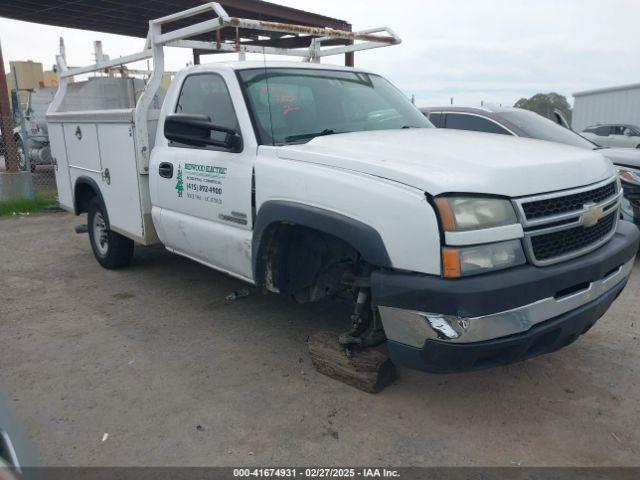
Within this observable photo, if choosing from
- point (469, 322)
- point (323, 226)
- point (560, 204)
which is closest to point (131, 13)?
point (323, 226)

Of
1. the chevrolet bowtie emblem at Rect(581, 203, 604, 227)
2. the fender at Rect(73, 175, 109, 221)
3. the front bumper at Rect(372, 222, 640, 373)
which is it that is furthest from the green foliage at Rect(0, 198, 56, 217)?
the chevrolet bowtie emblem at Rect(581, 203, 604, 227)

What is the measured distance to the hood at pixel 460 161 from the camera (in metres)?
2.62

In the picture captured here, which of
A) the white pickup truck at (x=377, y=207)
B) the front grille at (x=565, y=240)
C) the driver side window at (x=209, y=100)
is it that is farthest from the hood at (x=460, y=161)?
the driver side window at (x=209, y=100)

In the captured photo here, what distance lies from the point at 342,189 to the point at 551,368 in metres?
1.97

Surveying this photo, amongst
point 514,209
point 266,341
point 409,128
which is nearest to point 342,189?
point 514,209

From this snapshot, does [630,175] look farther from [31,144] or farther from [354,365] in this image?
[31,144]

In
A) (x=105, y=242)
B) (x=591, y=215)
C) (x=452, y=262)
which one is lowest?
(x=105, y=242)

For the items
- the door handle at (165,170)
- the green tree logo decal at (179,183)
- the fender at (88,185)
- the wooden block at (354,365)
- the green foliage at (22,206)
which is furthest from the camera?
the green foliage at (22,206)

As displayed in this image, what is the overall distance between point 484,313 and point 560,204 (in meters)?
0.77

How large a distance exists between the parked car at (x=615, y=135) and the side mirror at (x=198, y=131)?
1735 centimetres

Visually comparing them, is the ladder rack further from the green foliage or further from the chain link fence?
the chain link fence

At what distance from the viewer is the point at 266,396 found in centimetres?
338

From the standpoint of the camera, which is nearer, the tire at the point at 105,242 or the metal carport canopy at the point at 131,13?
the tire at the point at 105,242

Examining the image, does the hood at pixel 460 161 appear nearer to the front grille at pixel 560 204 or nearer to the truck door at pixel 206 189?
the front grille at pixel 560 204
